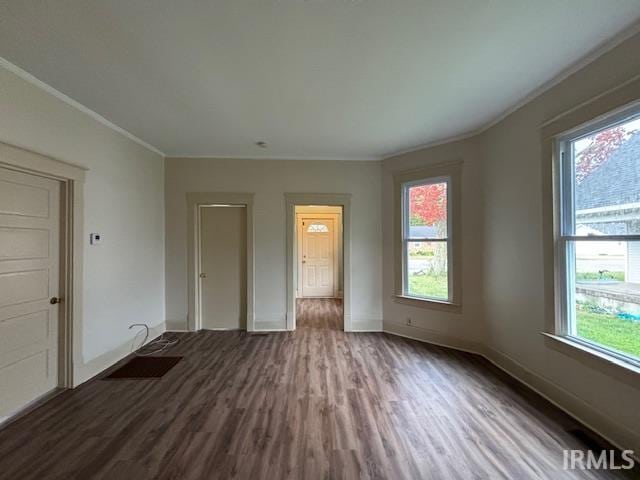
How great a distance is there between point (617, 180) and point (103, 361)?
492cm

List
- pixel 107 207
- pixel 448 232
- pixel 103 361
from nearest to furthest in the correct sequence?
1. pixel 103 361
2. pixel 107 207
3. pixel 448 232

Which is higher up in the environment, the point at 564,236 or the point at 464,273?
the point at 564,236

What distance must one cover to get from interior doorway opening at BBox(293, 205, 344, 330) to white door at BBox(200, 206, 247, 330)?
2.86m

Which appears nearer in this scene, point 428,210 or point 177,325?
point 428,210

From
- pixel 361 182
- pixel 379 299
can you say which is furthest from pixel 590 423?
pixel 361 182

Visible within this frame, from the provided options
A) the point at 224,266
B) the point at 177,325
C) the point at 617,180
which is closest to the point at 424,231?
the point at 617,180

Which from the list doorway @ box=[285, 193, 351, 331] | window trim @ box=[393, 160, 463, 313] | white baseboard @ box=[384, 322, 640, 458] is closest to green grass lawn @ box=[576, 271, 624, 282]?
white baseboard @ box=[384, 322, 640, 458]

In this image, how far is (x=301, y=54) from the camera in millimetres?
2025

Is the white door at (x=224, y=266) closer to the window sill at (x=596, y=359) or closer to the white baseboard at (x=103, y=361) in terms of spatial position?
the white baseboard at (x=103, y=361)

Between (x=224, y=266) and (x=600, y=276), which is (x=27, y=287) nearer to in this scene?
(x=224, y=266)

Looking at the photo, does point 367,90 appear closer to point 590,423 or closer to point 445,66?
point 445,66

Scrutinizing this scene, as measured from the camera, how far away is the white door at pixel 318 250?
752cm

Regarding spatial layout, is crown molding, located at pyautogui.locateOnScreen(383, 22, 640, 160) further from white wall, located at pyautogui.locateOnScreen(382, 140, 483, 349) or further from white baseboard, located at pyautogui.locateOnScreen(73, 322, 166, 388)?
white baseboard, located at pyautogui.locateOnScreen(73, 322, 166, 388)

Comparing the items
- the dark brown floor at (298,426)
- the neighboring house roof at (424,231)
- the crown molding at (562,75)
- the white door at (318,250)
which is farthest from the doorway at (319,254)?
the dark brown floor at (298,426)
